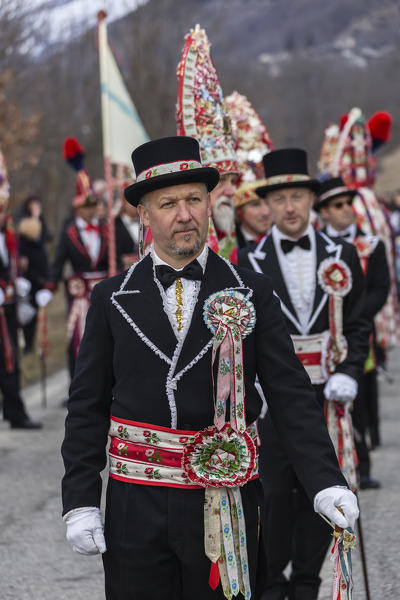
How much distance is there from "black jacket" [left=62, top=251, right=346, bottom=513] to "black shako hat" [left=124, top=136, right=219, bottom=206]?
294 millimetres

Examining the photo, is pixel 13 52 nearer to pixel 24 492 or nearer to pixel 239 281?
pixel 24 492

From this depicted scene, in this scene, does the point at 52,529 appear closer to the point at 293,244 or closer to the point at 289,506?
the point at 289,506

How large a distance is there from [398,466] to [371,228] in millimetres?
2095

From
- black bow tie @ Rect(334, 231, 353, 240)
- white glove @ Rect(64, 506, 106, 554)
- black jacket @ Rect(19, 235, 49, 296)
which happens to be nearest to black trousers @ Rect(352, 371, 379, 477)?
black bow tie @ Rect(334, 231, 353, 240)

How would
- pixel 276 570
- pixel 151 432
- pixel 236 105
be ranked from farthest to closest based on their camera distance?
pixel 236 105
pixel 276 570
pixel 151 432

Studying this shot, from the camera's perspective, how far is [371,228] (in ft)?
27.6

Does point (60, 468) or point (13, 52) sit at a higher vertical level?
point (13, 52)

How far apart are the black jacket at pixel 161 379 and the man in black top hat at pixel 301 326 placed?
4.30ft

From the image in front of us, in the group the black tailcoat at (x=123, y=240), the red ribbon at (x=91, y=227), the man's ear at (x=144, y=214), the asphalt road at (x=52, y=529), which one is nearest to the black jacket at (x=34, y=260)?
the black tailcoat at (x=123, y=240)

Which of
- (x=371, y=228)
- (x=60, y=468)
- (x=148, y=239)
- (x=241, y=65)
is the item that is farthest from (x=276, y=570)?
(x=241, y=65)

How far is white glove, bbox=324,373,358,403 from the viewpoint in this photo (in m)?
4.50

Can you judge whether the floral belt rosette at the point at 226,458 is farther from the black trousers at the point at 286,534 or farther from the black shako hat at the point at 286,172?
the black shako hat at the point at 286,172

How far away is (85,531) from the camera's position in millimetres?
2971

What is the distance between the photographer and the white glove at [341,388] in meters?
4.50
